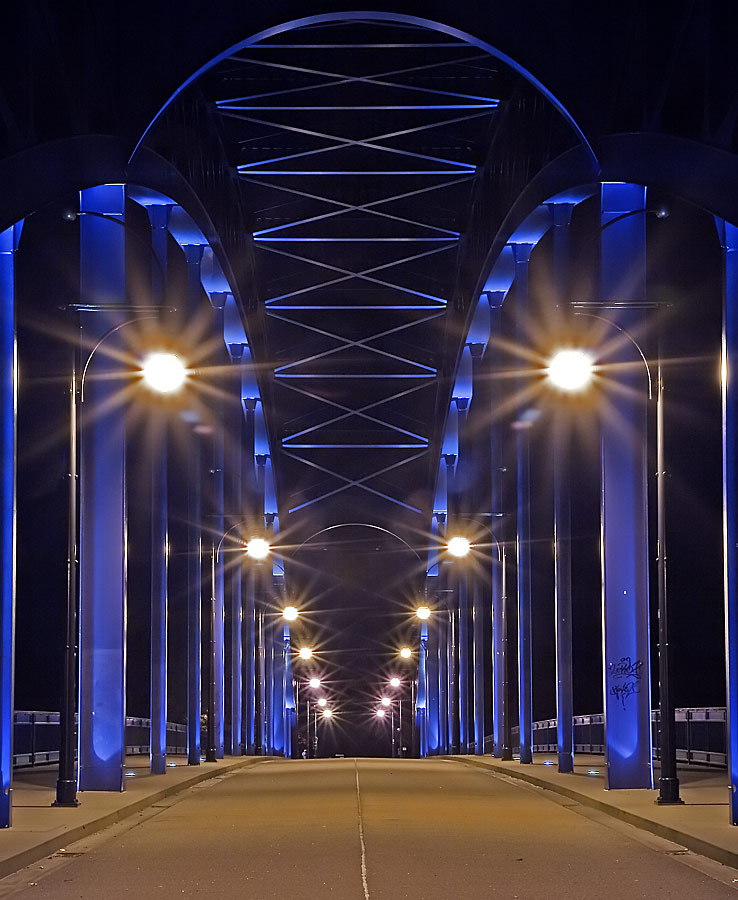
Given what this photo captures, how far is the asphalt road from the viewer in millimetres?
12508

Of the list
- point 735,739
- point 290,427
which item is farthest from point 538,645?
point 735,739

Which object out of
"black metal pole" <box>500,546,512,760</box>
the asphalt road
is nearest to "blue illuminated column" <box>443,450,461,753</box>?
"black metal pole" <box>500,546,512,760</box>

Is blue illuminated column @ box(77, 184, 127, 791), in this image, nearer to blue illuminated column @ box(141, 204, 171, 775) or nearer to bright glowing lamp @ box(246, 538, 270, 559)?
blue illuminated column @ box(141, 204, 171, 775)

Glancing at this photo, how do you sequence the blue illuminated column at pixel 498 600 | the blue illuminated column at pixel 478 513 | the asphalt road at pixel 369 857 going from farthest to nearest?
1. the blue illuminated column at pixel 478 513
2. the blue illuminated column at pixel 498 600
3. the asphalt road at pixel 369 857

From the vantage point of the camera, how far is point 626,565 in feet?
76.9

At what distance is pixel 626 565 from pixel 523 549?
Result: 13.1 metres

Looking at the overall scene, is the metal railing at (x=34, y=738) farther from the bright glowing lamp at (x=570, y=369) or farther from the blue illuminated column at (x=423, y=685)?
the blue illuminated column at (x=423, y=685)

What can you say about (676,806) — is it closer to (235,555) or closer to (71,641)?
(71,641)

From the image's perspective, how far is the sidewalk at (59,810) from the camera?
14977mm

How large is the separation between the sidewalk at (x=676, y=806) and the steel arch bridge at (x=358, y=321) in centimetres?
97

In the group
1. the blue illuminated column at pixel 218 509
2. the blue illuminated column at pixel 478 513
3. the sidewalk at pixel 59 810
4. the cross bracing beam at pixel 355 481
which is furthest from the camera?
the cross bracing beam at pixel 355 481

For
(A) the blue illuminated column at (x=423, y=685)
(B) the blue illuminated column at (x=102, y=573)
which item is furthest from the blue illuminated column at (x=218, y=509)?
(A) the blue illuminated column at (x=423, y=685)

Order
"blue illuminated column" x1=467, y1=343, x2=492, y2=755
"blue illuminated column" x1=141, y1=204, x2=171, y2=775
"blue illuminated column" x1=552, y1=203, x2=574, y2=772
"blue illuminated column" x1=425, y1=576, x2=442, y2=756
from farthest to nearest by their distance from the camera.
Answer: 1. "blue illuminated column" x1=425, y1=576, x2=442, y2=756
2. "blue illuminated column" x1=467, y1=343, x2=492, y2=755
3. "blue illuminated column" x1=141, y1=204, x2=171, y2=775
4. "blue illuminated column" x1=552, y1=203, x2=574, y2=772

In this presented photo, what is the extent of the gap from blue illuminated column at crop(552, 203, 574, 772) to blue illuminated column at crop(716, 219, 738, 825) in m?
12.4
